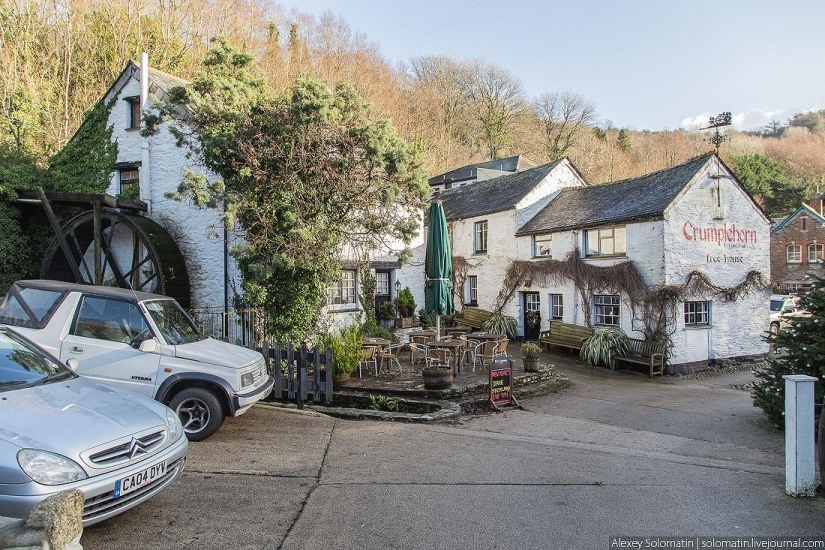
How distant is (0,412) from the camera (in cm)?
392

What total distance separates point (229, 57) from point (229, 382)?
9.05 m

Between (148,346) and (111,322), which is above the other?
(111,322)

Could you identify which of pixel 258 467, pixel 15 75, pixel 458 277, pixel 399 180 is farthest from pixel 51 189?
pixel 458 277

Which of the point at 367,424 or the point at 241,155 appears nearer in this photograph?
the point at 367,424

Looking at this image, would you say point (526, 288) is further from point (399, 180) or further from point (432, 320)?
point (399, 180)

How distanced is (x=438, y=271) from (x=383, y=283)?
399 cm

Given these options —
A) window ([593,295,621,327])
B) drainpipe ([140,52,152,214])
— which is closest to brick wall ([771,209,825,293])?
window ([593,295,621,327])

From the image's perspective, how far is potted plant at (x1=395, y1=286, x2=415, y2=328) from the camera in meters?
17.8

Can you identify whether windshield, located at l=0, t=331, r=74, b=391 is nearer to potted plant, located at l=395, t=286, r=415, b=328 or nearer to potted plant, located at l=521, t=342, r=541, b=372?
potted plant, located at l=521, t=342, r=541, b=372

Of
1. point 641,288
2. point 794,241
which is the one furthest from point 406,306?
point 794,241

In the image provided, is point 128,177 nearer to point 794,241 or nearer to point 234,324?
point 234,324

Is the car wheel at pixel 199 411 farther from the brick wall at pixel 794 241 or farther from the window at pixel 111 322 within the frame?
the brick wall at pixel 794 241

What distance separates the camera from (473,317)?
78.4ft

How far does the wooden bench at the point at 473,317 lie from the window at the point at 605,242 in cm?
555
